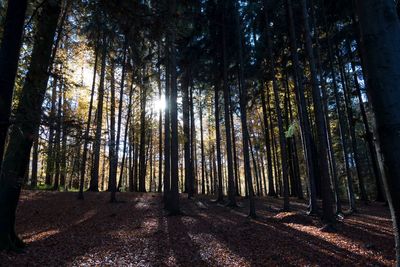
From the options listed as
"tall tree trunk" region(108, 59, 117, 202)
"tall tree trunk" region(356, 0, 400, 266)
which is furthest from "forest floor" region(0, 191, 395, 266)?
"tall tree trunk" region(356, 0, 400, 266)

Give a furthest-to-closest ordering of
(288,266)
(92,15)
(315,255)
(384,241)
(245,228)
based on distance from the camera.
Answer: (245,228) < (384,241) < (315,255) < (288,266) < (92,15)

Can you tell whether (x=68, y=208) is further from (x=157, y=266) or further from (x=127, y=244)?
(x=157, y=266)

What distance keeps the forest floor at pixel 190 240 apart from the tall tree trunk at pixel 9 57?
394cm

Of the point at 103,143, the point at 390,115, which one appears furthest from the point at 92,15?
the point at 390,115

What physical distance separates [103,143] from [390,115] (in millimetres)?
3761

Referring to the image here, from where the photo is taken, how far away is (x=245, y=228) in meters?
8.82

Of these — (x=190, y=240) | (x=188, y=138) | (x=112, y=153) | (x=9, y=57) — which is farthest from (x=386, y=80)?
(x=188, y=138)

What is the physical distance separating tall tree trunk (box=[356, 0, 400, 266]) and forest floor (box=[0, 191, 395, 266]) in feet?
15.4

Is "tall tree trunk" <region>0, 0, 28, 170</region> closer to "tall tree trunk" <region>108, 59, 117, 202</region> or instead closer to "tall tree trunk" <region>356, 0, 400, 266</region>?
"tall tree trunk" <region>108, 59, 117, 202</region>

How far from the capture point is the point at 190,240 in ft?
24.5

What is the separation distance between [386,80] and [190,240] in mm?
6920

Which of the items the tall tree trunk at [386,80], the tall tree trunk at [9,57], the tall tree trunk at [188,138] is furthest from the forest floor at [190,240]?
the tall tree trunk at [188,138]

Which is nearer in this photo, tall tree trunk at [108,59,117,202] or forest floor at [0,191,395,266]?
tall tree trunk at [108,59,117,202]

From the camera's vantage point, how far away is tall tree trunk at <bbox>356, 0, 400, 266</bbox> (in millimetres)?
1548
